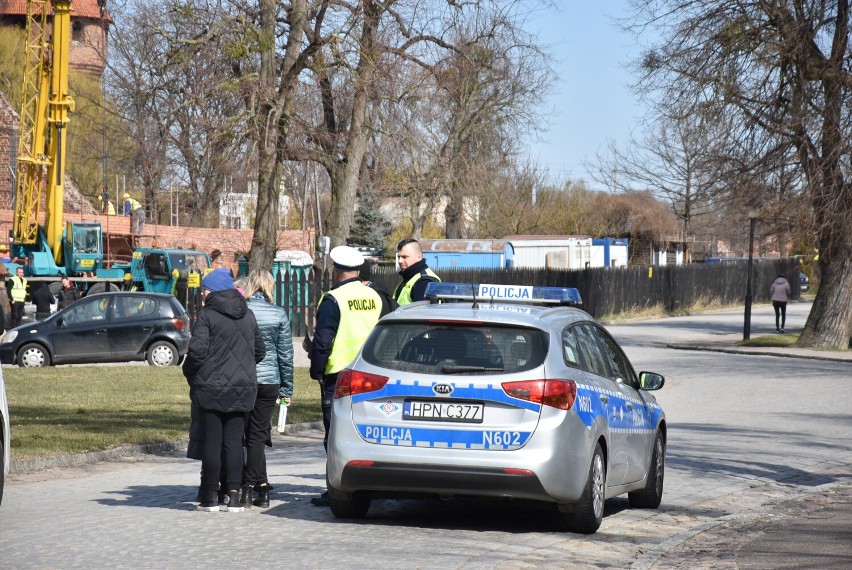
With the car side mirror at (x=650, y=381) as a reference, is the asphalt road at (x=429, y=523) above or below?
below

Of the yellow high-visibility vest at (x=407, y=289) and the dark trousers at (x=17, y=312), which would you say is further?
the dark trousers at (x=17, y=312)

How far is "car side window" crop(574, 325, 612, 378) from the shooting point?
9203 millimetres

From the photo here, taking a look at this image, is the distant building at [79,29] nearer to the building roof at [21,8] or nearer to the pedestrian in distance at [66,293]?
the building roof at [21,8]

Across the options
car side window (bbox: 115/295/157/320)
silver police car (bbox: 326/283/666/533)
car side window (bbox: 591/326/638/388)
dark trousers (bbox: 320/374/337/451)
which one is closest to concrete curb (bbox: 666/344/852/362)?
car side window (bbox: 115/295/157/320)

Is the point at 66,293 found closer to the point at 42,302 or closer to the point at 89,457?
the point at 42,302

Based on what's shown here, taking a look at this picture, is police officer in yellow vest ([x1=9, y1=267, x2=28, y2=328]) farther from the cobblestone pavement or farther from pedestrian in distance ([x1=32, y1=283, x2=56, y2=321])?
the cobblestone pavement

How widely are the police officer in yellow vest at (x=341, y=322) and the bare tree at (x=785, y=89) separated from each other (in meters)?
22.9

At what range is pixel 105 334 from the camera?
85.9 feet

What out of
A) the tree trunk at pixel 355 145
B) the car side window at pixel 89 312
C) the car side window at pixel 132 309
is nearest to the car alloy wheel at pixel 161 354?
the car side window at pixel 132 309

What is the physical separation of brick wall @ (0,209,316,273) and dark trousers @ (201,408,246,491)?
4219cm

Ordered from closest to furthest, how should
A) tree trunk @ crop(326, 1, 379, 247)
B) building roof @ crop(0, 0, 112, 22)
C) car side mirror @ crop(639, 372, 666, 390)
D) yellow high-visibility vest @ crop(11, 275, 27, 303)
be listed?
car side mirror @ crop(639, 372, 666, 390)
tree trunk @ crop(326, 1, 379, 247)
yellow high-visibility vest @ crop(11, 275, 27, 303)
building roof @ crop(0, 0, 112, 22)

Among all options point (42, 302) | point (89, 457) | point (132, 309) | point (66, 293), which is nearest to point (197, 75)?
point (132, 309)

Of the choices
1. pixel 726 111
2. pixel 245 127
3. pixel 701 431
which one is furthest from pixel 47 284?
pixel 701 431

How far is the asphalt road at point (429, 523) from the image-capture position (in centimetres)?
768
